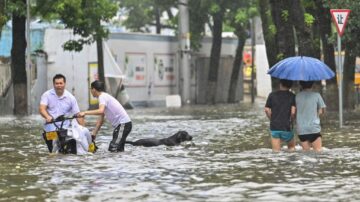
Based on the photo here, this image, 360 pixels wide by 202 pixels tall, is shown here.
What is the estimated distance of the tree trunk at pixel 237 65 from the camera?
132ft

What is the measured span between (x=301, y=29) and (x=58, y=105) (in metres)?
7.58

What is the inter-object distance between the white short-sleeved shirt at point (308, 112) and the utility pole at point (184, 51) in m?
26.5

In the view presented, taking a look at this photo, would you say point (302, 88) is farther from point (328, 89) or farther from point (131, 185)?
point (328, 89)

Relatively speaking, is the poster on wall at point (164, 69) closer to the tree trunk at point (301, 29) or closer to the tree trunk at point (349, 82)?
the tree trunk at point (349, 82)

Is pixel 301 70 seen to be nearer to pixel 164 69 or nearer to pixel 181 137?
pixel 181 137

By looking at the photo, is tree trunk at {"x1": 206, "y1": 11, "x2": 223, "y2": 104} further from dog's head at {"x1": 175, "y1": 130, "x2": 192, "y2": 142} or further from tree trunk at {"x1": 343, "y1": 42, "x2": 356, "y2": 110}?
dog's head at {"x1": 175, "y1": 130, "x2": 192, "y2": 142}

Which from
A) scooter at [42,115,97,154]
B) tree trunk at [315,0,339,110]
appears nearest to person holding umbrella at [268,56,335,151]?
scooter at [42,115,97,154]

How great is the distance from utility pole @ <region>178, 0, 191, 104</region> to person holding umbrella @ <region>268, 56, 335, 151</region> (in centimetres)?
2616

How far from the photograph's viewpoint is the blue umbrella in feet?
40.3

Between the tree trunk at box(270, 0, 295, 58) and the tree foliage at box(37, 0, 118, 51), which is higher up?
the tree foliage at box(37, 0, 118, 51)

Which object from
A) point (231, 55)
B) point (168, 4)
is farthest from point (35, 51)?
point (231, 55)

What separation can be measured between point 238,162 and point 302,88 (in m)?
1.68

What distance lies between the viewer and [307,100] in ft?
Answer: 40.1

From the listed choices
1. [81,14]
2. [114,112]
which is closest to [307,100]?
[114,112]
